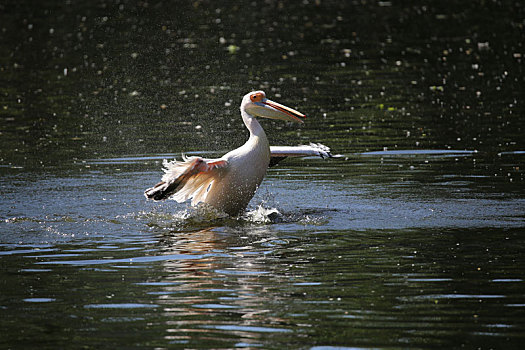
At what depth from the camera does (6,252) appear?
9148 mm

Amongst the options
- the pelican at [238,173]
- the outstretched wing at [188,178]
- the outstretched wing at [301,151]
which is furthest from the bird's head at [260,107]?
the outstretched wing at [188,178]

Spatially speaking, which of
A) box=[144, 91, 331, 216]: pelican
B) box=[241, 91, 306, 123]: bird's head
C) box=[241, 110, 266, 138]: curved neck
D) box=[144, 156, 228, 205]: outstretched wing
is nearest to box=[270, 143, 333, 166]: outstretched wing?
box=[144, 91, 331, 216]: pelican

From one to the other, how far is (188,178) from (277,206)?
4.37ft

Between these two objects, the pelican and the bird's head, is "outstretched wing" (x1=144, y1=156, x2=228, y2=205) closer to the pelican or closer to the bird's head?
the pelican

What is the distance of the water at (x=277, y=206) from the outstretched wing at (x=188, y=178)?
373 millimetres

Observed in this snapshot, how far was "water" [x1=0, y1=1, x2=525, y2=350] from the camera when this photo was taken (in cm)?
689

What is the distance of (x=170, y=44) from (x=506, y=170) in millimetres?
18339

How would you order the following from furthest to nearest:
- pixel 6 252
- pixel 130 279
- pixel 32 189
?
pixel 32 189 < pixel 6 252 < pixel 130 279

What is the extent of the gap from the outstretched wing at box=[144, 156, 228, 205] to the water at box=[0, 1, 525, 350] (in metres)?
0.37

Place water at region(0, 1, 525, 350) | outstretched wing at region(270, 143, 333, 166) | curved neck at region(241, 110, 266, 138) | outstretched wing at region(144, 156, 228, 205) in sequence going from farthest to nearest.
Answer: outstretched wing at region(270, 143, 333, 166), curved neck at region(241, 110, 266, 138), outstretched wing at region(144, 156, 228, 205), water at region(0, 1, 525, 350)

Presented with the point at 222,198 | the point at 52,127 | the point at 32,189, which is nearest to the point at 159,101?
the point at 52,127

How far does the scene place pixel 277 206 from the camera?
1099 cm

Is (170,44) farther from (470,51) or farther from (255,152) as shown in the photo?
(255,152)

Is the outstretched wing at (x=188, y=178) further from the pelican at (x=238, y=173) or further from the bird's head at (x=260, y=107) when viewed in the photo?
the bird's head at (x=260, y=107)
